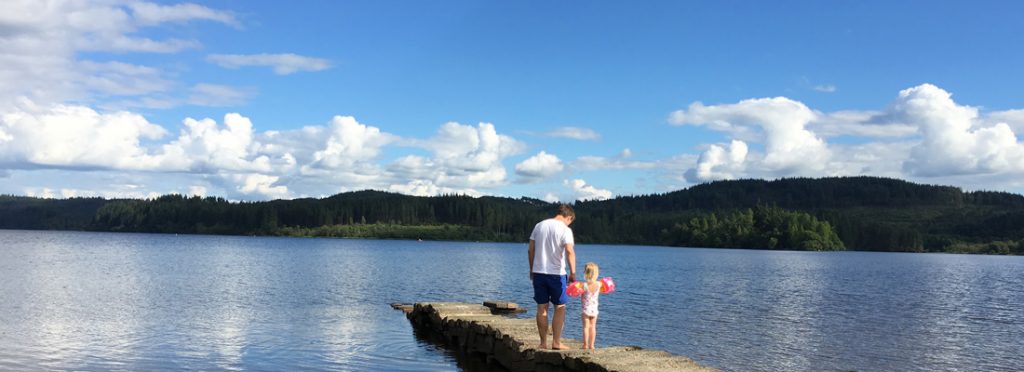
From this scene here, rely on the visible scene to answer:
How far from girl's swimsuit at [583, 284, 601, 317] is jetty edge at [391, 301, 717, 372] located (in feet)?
2.99

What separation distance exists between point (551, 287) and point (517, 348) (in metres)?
4.60

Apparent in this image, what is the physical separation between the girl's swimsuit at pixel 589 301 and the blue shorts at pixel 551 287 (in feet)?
2.26

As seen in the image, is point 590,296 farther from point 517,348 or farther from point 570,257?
point 517,348

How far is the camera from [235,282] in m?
55.3

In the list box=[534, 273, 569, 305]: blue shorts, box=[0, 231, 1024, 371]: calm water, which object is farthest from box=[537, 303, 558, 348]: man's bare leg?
box=[0, 231, 1024, 371]: calm water

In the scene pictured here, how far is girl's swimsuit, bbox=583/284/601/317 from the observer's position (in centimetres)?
1838

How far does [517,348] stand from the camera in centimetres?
2159

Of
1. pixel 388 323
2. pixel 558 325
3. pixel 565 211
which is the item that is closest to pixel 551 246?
pixel 565 211

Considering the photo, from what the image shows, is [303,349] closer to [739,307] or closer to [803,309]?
[739,307]

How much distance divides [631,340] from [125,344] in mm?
17779

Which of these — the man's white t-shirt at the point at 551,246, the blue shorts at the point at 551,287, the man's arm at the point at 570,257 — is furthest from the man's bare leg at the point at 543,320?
the man's arm at the point at 570,257

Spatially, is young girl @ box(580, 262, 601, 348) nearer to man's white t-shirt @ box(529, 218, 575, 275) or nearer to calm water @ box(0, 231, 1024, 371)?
man's white t-shirt @ box(529, 218, 575, 275)

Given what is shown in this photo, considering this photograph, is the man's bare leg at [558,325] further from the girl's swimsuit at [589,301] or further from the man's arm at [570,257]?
the man's arm at [570,257]

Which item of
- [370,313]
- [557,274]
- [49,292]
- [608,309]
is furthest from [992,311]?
[49,292]
